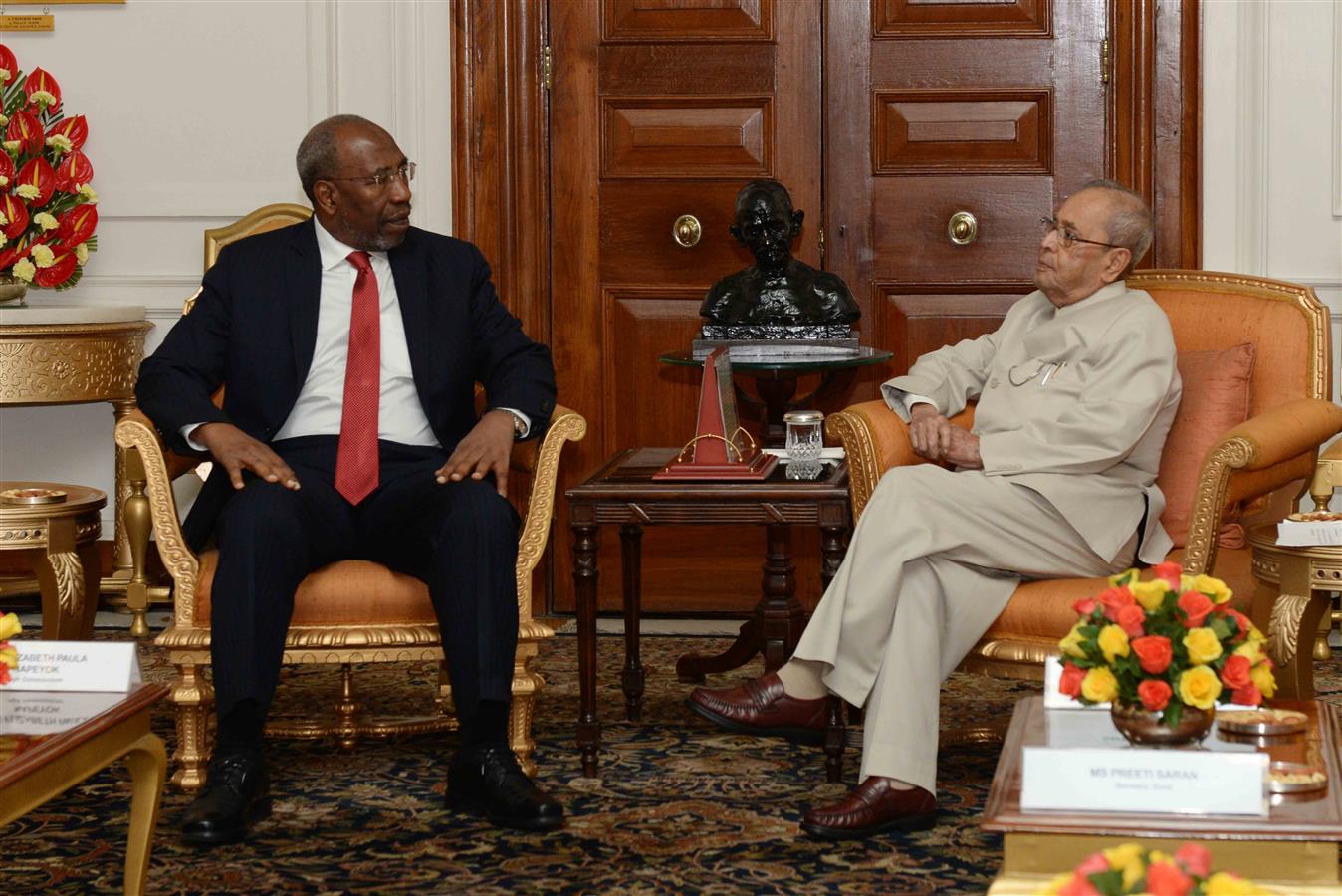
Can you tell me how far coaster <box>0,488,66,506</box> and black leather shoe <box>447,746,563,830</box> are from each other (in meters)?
1.59

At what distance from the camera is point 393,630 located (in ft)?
10.9

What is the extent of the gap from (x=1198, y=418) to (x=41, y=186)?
3.11 metres

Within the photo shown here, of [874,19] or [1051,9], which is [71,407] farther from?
[1051,9]

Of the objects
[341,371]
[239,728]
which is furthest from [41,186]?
[239,728]

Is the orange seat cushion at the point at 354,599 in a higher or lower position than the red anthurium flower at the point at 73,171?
lower

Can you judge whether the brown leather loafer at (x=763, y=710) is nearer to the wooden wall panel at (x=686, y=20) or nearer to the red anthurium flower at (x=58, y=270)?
the wooden wall panel at (x=686, y=20)

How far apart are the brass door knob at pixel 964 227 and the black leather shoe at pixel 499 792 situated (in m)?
2.32

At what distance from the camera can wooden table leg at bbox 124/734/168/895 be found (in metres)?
2.64

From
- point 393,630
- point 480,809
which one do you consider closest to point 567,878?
point 480,809

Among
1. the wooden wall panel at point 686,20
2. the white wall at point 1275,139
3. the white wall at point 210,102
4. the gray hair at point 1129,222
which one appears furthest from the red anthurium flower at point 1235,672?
the white wall at point 210,102

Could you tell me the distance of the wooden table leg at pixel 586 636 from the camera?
3.43 m

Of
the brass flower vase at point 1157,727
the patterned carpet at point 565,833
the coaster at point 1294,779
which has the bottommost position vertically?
the patterned carpet at point 565,833

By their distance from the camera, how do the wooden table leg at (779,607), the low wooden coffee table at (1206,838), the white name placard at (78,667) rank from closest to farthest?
the low wooden coffee table at (1206,838) → the white name placard at (78,667) → the wooden table leg at (779,607)

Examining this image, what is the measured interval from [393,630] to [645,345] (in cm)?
196
